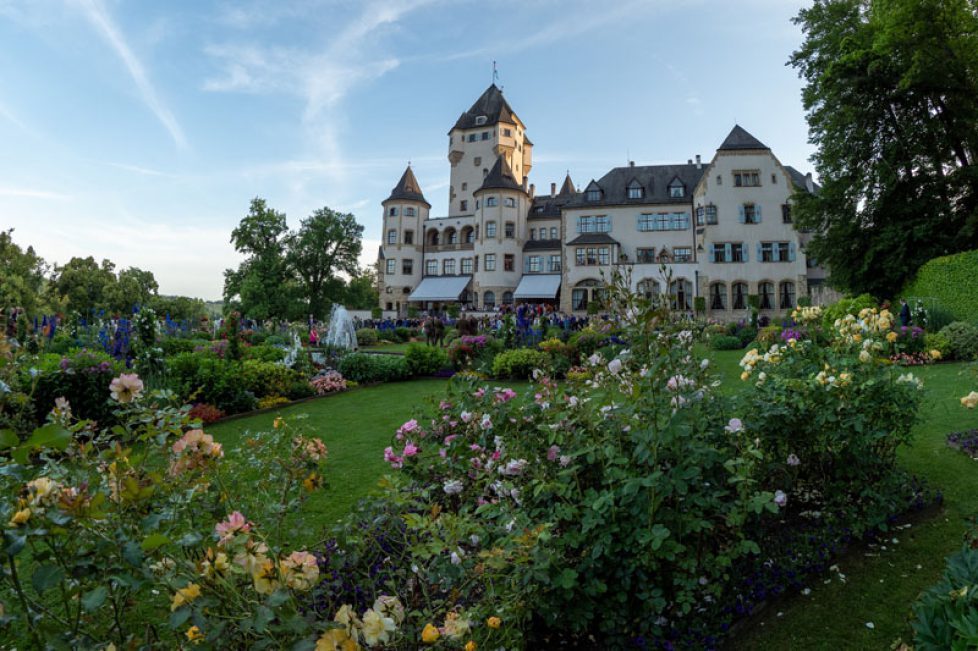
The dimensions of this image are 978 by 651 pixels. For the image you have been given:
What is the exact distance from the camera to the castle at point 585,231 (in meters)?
37.5

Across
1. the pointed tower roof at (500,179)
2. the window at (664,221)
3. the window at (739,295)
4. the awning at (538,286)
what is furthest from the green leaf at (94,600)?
the pointed tower roof at (500,179)

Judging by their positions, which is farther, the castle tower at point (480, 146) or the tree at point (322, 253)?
the castle tower at point (480, 146)

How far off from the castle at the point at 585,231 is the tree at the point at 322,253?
3.46 metres

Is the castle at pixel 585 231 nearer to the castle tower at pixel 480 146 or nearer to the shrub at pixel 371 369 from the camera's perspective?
the castle tower at pixel 480 146

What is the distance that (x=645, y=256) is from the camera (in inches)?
1624

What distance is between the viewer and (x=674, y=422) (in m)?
2.72

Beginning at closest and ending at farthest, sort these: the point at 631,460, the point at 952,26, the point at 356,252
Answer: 1. the point at 631,460
2. the point at 952,26
3. the point at 356,252

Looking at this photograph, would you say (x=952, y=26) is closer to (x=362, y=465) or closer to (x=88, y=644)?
(x=362, y=465)

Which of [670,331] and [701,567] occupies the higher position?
[670,331]

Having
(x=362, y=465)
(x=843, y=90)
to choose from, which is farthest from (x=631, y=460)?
(x=843, y=90)

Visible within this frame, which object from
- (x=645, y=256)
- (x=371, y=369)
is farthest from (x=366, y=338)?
(x=645, y=256)

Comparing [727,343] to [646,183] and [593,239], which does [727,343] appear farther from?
[646,183]

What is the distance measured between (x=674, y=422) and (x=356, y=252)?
5080 centimetres

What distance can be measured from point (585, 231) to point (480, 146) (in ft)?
55.7
